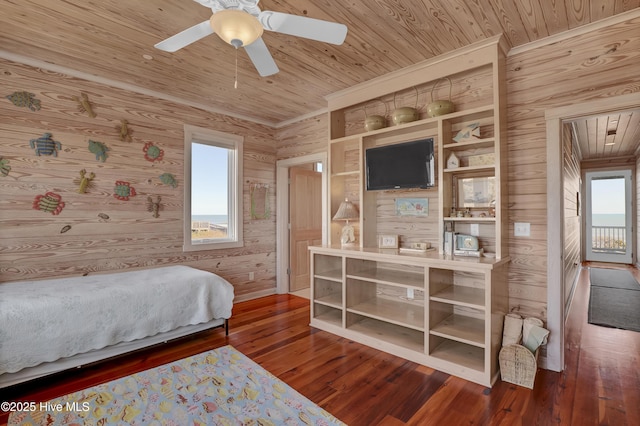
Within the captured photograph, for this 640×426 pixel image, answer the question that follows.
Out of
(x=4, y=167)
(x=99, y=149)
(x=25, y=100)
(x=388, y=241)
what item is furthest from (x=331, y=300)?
(x=25, y=100)

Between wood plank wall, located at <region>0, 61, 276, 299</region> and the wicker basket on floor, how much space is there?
3254 mm

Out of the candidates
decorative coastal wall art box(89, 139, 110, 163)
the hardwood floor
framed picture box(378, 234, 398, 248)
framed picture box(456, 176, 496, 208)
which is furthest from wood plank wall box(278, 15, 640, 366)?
decorative coastal wall art box(89, 139, 110, 163)

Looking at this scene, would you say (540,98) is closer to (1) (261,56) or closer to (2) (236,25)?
(1) (261,56)

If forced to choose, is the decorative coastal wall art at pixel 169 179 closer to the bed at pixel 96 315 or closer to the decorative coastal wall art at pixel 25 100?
the bed at pixel 96 315

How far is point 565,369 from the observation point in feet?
8.29

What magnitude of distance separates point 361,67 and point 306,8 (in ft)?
3.36

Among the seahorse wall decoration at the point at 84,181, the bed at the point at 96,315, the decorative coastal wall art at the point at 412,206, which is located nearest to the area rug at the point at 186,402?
the bed at the point at 96,315

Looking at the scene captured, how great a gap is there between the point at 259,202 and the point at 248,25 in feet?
10.4

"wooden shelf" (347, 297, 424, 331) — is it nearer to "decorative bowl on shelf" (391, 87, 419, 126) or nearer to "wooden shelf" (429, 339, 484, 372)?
"wooden shelf" (429, 339, 484, 372)

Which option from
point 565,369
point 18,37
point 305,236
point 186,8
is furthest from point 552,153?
point 18,37

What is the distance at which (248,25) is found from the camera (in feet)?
5.55

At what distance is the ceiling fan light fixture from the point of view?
1.64m

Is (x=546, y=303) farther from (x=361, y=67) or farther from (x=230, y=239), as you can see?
(x=230, y=239)

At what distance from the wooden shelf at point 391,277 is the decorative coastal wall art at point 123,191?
2.51 m
